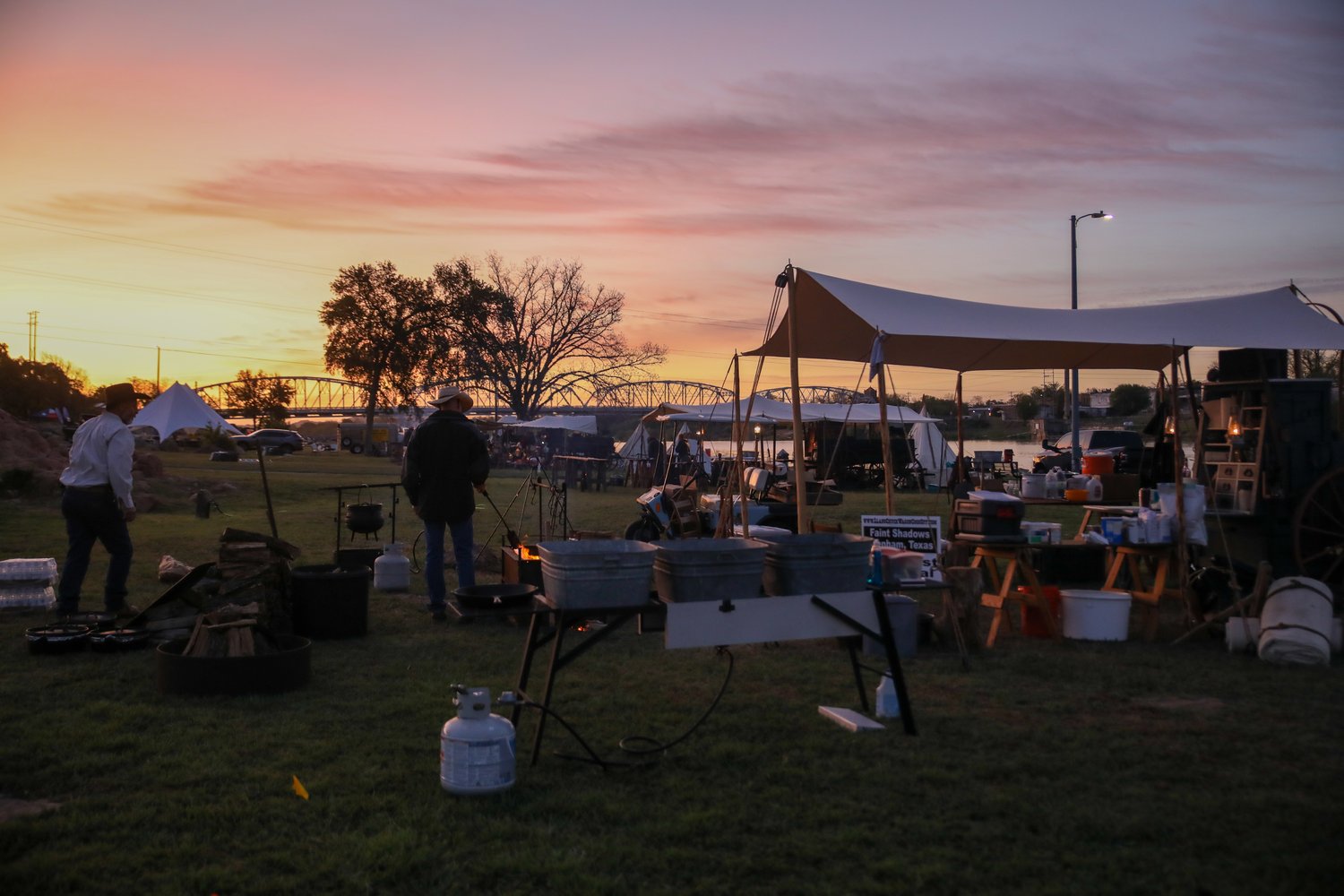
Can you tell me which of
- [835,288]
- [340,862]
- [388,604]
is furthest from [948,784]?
[388,604]

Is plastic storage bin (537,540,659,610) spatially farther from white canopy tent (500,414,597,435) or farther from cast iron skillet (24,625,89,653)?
white canopy tent (500,414,597,435)

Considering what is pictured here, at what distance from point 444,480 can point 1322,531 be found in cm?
738

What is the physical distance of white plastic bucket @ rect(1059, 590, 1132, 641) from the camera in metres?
7.65

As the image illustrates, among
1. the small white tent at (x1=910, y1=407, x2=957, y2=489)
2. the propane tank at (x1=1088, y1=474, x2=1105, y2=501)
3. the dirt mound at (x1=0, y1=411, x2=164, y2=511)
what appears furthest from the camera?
the small white tent at (x1=910, y1=407, x2=957, y2=489)

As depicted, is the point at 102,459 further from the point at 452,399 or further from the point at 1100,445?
the point at 1100,445

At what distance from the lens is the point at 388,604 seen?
9.00m

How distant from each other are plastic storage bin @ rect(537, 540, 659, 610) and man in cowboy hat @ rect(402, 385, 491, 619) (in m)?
3.78

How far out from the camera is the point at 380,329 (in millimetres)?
55188

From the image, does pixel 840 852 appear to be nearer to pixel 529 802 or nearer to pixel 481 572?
pixel 529 802

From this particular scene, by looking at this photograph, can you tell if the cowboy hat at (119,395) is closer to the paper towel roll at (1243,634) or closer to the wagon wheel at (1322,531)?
the paper towel roll at (1243,634)

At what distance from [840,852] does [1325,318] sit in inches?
318

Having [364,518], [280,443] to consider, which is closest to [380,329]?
[280,443]

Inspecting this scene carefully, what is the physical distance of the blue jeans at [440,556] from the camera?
8109mm

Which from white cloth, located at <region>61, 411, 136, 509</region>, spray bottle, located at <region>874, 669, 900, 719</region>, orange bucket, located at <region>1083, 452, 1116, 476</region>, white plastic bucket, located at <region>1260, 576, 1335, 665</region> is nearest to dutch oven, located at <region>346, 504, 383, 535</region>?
white cloth, located at <region>61, 411, 136, 509</region>
